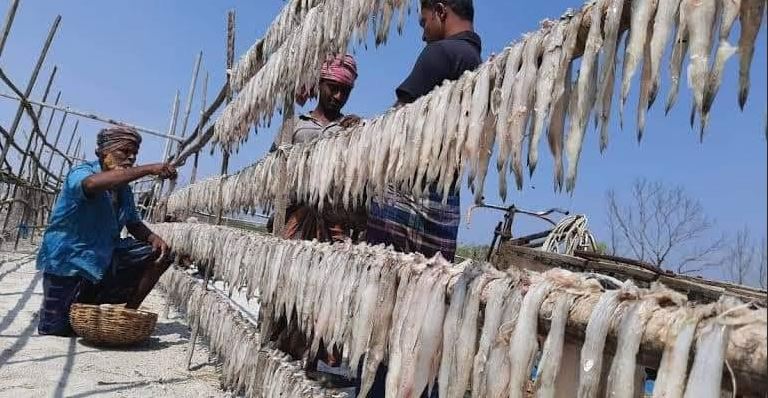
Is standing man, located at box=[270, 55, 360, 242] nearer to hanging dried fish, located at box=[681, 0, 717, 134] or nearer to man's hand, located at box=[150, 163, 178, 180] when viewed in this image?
man's hand, located at box=[150, 163, 178, 180]

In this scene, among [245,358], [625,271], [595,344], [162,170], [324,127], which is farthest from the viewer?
[162,170]

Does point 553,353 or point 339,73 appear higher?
point 339,73

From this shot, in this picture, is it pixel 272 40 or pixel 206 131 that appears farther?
pixel 206 131

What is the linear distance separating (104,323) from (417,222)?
2782mm

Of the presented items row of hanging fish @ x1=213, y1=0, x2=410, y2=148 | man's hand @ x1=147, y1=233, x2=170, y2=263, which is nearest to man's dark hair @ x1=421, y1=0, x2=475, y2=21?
row of hanging fish @ x1=213, y1=0, x2=410, y2=148

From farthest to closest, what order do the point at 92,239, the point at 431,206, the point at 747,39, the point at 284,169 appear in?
the point at 92,239
the point at 284,169
the point at 431,206
the point at 747,39

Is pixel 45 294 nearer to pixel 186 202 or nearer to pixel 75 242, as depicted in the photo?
pixel 75 242

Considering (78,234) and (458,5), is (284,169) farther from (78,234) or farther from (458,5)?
(78,234)

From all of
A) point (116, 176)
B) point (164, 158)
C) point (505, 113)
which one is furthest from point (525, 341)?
point (164, 158)

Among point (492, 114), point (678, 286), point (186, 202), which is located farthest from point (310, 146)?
point (186, 202)

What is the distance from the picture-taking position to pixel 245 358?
9.25ft

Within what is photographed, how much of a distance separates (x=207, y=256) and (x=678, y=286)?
9.42ft

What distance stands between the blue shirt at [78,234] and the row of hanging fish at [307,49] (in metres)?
1.46

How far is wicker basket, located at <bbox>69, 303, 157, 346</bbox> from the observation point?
12.8 ft
